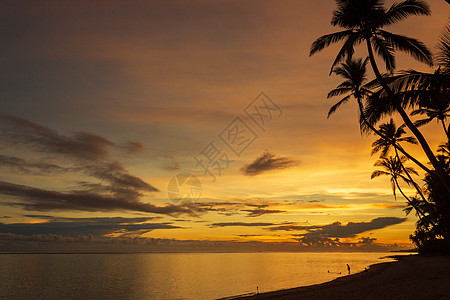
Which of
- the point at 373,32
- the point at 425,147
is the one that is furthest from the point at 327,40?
the point at 425,147

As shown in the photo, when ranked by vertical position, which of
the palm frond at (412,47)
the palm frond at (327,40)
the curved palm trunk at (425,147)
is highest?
the palm frond at (327,40)

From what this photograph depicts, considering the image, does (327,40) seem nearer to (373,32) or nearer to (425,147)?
(373,32)

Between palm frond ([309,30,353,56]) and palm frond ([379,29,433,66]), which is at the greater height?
palm frond ([309,30,353,56])

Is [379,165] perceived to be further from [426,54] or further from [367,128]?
[426,54]

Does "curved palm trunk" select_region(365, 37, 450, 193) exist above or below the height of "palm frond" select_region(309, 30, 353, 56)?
below

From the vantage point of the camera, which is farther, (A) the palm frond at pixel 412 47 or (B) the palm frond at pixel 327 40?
(B) the palm frond at pixel 327 40

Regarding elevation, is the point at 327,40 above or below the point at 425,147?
above

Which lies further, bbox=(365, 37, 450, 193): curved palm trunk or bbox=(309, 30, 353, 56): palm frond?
bbox=(309, 30, 353, 56): palm frond

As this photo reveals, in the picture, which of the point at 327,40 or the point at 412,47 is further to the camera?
the point at 327,40

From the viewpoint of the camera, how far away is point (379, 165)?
40375mm

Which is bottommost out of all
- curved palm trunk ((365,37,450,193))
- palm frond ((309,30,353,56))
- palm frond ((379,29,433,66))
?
curved palm trunk ((365,37,450,193))

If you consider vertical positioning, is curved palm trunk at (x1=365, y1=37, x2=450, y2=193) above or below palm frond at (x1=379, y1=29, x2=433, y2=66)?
below

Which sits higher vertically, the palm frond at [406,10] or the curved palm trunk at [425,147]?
the palm frond at [406,10]

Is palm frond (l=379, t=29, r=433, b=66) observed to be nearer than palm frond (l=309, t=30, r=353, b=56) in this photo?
Yes
